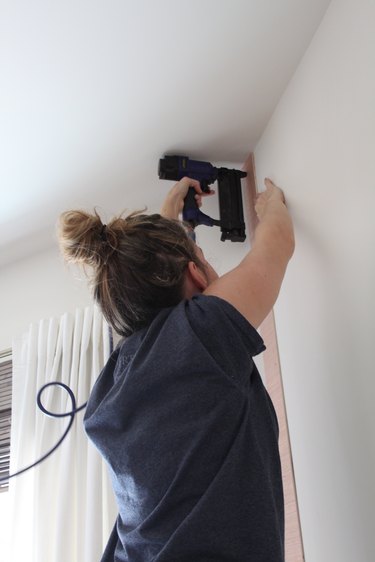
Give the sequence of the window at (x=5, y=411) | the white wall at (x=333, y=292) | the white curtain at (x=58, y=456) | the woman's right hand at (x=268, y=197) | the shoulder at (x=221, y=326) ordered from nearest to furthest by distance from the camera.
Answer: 1. the shoulder at (x=221, y=326)
2. the white wall at (x=333, y=292)
3. the woman's right hand at (x=268, y=197)
4. the white curtain at (x=58, y=456)
5. the window at (x=5, y=411)

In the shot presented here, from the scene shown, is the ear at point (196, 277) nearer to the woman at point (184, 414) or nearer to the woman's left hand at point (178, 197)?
the woman at point (184, 414)

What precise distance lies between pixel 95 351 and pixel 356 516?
Answer: 42.0 inches

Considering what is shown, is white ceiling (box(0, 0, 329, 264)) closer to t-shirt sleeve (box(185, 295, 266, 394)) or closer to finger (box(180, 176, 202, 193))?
finger (box(180, 176, 202, 193))

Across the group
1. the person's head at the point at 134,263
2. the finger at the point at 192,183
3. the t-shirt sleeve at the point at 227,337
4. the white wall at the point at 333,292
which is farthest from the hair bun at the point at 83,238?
the finger at the point at 192,183

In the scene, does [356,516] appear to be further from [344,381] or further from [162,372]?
[162,372]

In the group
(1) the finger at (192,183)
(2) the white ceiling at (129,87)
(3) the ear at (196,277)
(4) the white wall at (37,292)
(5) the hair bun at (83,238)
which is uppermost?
(2) the white ceiling at (129,87)

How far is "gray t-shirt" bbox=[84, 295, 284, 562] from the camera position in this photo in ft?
2.58

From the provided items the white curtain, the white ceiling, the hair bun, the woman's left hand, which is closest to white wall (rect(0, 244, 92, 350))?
the white curtain

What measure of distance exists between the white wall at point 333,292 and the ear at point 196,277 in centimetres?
28

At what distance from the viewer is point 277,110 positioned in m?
1.62

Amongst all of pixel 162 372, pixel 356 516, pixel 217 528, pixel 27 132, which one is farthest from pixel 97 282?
pixel 27 132

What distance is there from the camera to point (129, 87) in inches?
60.3

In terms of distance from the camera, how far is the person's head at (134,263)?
1.04 m

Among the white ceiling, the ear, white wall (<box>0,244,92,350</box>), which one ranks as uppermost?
the white ceiling
